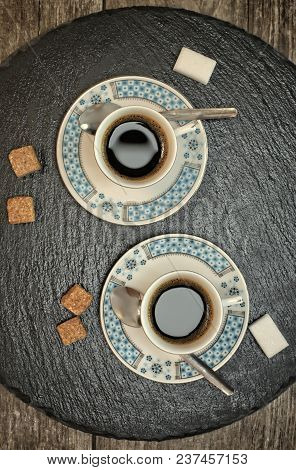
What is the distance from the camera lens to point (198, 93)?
1295mm

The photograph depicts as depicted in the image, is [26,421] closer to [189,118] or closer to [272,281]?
[272,281]

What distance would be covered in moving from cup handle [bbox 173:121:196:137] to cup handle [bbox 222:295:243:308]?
319 millimetres

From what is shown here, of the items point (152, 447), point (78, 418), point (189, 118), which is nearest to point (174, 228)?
point (189, 118)

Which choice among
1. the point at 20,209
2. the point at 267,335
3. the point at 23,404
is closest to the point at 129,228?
the point at 20,209

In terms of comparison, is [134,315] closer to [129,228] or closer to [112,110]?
[129,228]

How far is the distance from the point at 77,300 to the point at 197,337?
0.76 feet

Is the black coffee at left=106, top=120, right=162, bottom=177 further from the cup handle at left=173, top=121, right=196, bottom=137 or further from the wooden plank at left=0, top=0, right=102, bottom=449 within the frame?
the wooden plank at left=0, top=0, right=102, bottom=449

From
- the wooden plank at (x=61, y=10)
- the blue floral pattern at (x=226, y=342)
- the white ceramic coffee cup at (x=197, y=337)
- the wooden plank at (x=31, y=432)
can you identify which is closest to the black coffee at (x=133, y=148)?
the white ceramic coffee cup at (x=197, y=337)

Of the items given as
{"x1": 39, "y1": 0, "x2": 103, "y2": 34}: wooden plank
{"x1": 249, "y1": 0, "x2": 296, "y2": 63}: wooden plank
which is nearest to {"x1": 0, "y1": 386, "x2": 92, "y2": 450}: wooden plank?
{"x1": 39, "y1": 0, "x2": 103, "y2": 34}: wooden plank

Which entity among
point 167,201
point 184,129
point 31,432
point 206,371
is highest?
point 184,129

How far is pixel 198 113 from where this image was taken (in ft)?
4.13

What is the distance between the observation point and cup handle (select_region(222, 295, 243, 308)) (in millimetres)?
1272

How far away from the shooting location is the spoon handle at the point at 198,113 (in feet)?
4.12

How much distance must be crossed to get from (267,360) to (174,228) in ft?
1.01
